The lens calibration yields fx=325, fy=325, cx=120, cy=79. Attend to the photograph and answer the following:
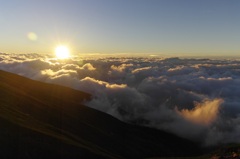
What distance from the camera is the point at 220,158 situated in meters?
94.9

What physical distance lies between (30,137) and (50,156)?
11864 millimetres

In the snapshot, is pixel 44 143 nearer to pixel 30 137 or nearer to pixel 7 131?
pixel 30 137

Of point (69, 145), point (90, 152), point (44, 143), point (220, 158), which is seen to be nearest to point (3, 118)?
point (44, 143)

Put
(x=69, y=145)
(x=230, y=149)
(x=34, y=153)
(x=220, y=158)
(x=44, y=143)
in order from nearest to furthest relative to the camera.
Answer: (x=220, y=158), (x=230, y=149), (x=34, y=153), (x=44, y=143), (x=69, y=145)

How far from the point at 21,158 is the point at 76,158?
29.8 m

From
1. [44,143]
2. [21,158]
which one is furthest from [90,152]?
[21,158]

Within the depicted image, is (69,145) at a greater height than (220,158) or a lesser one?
lesser

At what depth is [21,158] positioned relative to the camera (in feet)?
396

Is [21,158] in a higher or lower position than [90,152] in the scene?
higher

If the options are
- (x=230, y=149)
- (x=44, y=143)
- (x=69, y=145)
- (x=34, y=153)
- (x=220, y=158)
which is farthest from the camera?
(x=69, y=145)

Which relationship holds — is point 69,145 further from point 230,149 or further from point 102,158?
point 230,149

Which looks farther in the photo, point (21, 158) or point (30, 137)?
point (30, 137)

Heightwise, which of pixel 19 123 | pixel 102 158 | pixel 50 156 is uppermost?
pixel 19 123

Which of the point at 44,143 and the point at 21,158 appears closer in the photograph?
the point at 21,158
